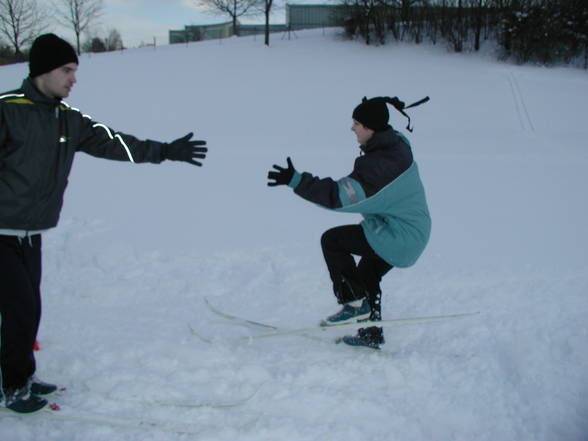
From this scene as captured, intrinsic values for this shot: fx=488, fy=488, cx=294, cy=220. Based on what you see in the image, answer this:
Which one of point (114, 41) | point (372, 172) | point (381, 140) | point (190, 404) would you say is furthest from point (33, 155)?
point (114, 41)

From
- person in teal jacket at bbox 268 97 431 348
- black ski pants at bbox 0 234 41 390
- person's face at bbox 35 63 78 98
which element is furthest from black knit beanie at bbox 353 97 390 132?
black ski pants at bbox 0 234 41 390

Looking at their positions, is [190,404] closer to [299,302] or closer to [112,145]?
[112,145]

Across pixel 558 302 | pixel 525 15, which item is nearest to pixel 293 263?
pixel 558 302

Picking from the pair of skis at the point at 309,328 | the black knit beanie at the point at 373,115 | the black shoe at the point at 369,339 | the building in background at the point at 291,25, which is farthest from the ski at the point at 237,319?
the building in background at the point at 291,25

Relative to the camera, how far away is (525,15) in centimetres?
1577

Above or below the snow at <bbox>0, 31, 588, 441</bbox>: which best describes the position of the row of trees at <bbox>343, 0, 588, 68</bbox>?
above

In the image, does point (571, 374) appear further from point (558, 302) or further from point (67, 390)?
point (67, 390)

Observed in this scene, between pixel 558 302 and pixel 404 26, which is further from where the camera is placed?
pixel 404 26

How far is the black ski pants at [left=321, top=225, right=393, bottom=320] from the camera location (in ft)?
10.8

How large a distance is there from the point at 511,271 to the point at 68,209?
5.35 meters

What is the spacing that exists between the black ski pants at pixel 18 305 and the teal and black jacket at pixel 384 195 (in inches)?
58.0

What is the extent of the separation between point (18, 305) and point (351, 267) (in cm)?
200

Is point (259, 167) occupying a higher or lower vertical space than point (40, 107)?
lower

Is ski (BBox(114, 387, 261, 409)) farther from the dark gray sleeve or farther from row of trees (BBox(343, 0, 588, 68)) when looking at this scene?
row of trees (BBox(343, 0, 588, 68))
